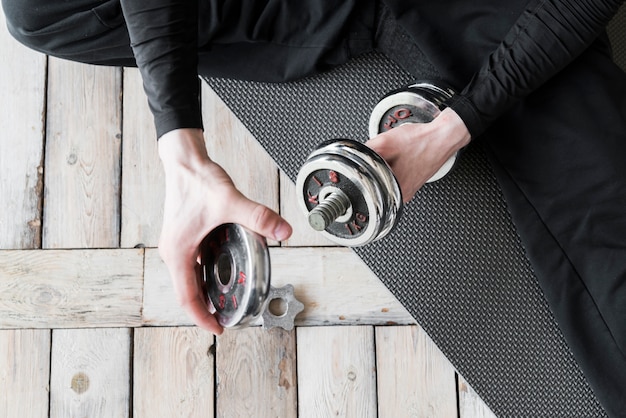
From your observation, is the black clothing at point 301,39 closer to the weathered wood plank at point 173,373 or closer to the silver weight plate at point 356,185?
the silver weight plate at point 356,185

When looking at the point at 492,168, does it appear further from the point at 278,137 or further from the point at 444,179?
the point at 278,137

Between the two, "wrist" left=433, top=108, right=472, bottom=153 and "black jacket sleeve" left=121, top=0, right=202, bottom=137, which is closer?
"black jacket sleeve" left=121, top=0, right=202, bottom=137

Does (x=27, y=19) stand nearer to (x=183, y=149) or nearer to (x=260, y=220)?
(x=183, y=149)

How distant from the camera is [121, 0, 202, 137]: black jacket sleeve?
Answer: 0.72 metres

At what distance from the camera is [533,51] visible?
820mm

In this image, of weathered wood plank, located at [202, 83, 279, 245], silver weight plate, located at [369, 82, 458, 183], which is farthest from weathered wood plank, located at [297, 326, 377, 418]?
silver weight plate, located at [369, 82, 458, 183]

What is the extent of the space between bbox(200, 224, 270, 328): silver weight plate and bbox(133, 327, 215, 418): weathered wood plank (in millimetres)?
500

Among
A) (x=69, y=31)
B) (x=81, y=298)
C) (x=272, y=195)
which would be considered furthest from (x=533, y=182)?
(x=81, y=298)

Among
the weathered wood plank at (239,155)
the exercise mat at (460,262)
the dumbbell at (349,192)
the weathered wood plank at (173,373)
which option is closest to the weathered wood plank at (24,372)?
the weathered wood plank at (173,373)

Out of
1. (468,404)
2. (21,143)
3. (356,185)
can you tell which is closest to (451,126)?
(356,185)

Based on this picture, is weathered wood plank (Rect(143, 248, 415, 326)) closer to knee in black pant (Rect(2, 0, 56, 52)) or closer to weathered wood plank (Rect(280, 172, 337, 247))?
weathered wood plank (Rect(280, 172, 337, 247))

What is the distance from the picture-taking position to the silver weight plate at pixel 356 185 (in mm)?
740

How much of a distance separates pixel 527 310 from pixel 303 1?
0.57 metres

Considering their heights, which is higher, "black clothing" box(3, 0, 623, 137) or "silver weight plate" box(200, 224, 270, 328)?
"black clothing" box(3, 0, 623, 137)
